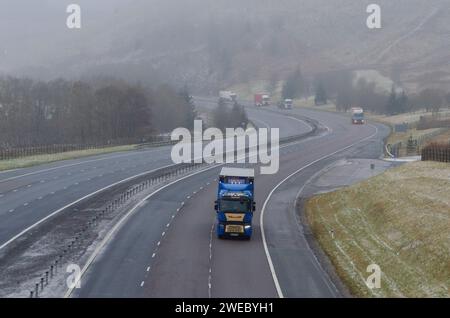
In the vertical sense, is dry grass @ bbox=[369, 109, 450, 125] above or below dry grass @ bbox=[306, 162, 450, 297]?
above

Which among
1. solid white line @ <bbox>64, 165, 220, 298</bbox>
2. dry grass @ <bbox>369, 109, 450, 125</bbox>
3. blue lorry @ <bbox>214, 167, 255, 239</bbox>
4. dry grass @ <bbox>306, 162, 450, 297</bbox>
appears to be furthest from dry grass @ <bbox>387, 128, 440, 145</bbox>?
blue lorry @ <bbox>214, 167, 255, 239</bbox>

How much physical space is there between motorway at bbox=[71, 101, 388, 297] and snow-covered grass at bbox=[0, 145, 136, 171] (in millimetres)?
22207

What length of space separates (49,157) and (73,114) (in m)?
38.6

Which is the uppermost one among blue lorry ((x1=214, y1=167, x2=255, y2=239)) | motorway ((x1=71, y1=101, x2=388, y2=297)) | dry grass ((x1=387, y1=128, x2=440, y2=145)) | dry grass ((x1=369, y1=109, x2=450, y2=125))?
dry grass ((x1=369, y1=109, x2=450, y2=125))

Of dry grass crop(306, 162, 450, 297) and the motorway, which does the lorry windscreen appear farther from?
dry grass crop(306, 162, 450, 297)

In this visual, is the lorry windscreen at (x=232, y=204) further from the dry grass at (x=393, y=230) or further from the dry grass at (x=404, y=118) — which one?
the dry grass at (x=404, y=118)

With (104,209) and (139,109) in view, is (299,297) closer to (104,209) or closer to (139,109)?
(104,209)

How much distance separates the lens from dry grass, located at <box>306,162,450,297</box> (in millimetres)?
36312

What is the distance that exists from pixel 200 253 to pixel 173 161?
48.4 metres

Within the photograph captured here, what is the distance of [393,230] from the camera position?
152 ft

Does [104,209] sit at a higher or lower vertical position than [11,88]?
lower

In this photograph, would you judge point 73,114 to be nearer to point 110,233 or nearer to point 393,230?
point 110,233
